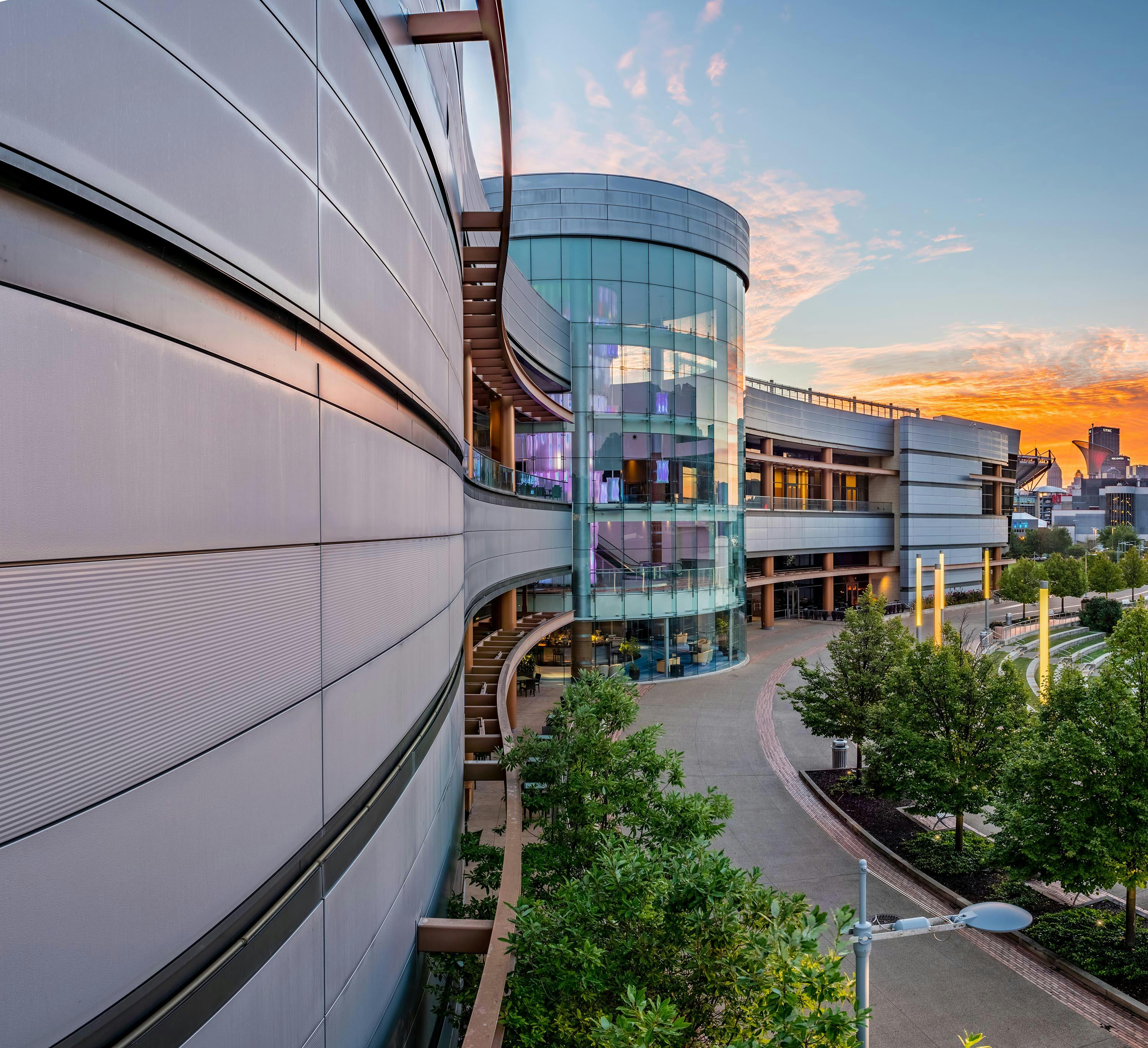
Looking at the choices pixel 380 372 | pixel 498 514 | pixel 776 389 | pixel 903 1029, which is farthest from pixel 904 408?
pixel 380 372

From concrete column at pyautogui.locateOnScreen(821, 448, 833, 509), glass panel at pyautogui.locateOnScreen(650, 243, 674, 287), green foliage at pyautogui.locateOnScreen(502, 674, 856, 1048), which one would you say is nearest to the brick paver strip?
green foliage at pyautogui.locateOnScreen(502, 674, 856, 1048)

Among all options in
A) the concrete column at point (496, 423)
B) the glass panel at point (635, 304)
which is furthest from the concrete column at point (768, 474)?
the concrete column at point (496, 423)

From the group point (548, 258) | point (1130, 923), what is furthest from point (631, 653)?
point (1130, 923)

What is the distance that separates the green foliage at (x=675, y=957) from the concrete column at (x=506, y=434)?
61.8 feet

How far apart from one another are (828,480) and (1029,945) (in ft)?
138

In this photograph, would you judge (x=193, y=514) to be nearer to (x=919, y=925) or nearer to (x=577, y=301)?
(x=919, y=925)

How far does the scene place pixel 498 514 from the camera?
18.0 m

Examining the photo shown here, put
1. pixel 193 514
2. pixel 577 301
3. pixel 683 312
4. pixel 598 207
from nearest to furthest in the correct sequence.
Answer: pixel 193 514 → pixel 598 207 → pixel 577 301 → pixel 683 312

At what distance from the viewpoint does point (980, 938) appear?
1230 cm

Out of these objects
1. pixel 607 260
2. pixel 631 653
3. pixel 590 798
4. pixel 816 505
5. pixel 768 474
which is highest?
pixel 607 260

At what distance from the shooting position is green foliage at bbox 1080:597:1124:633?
44844 millimetres

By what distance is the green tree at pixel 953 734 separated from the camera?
14.6 meters

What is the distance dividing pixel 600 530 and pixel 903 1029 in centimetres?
2233

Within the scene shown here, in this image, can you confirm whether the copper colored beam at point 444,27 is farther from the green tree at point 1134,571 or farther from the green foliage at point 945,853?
the green tree at point 1134,571
